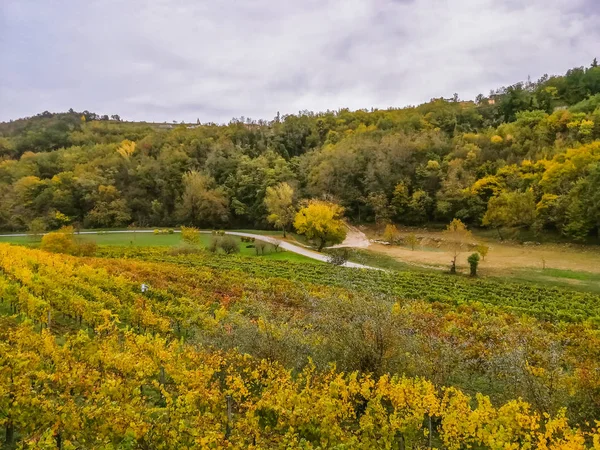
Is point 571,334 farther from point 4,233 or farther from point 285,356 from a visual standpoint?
point 4,233

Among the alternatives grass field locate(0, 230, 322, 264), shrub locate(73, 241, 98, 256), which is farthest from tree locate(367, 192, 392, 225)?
shrub locate(73, 241, 98, 256)

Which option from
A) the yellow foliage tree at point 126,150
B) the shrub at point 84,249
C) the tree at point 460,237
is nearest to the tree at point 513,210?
the tree at point 460,237

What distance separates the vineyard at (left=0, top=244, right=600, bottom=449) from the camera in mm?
7948

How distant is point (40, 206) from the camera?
78250 mm

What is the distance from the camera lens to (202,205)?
242 ft

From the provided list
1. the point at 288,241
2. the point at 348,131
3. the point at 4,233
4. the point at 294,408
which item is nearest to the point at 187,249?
the point at 288,241

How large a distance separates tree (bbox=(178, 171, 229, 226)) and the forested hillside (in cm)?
20

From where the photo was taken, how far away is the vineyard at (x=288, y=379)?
795 cm

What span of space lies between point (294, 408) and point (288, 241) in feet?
164

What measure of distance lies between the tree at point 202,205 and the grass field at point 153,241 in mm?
8239

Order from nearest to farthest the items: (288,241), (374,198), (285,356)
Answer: (285,356) → (288,241) → (374,198)

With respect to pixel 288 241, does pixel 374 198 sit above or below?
above

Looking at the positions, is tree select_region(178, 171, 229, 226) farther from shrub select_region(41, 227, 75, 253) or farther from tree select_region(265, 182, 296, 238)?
shrub select_region(41, 227, 75, 253)

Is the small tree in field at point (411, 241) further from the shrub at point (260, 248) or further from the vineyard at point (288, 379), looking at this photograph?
the vineyard at point (288, 379)
